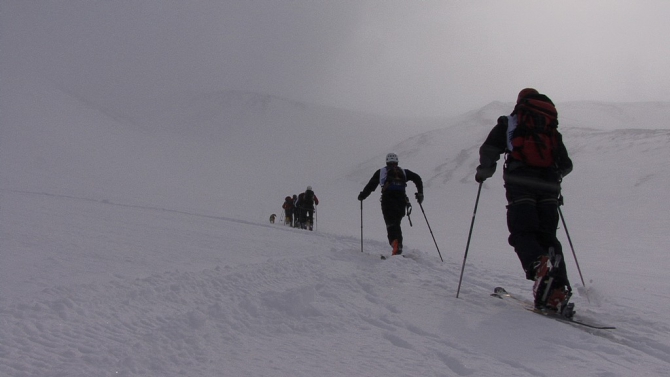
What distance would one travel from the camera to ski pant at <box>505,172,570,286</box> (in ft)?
12.4

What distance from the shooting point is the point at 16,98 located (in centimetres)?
4062

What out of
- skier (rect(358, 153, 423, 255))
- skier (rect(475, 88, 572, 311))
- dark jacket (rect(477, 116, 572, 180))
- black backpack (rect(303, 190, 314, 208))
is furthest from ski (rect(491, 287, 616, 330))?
black backpack (rect(303, 190, 314, 208))

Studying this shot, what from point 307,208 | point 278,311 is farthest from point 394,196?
point 307,208

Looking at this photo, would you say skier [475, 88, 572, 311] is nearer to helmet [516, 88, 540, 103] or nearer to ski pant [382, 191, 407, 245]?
helmet [516, 88, 540, 103]

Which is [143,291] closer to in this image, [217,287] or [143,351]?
[217,287]

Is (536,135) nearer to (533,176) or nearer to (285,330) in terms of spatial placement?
(533,176)

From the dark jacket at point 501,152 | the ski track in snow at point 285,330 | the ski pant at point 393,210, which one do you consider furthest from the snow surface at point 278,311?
the dark jacket at point 501,152

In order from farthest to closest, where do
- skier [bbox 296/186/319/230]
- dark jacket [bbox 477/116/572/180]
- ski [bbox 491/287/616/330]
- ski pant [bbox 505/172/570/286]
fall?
skier [bbox 296/186/319/230]
dark jacket [bbox 477/116/572/180]
ski pant [bbox 505/172/570/286]
ski [bbox 491/287/616/330]

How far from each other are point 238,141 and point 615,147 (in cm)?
6431

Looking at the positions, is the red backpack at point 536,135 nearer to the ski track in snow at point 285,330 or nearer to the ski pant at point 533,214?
the ski pant at point 533,214

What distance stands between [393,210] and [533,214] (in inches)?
135

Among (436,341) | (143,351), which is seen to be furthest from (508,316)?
(143,351)

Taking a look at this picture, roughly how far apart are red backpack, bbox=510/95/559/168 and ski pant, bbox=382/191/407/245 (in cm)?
333

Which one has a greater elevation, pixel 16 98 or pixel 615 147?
pixel 16 98
